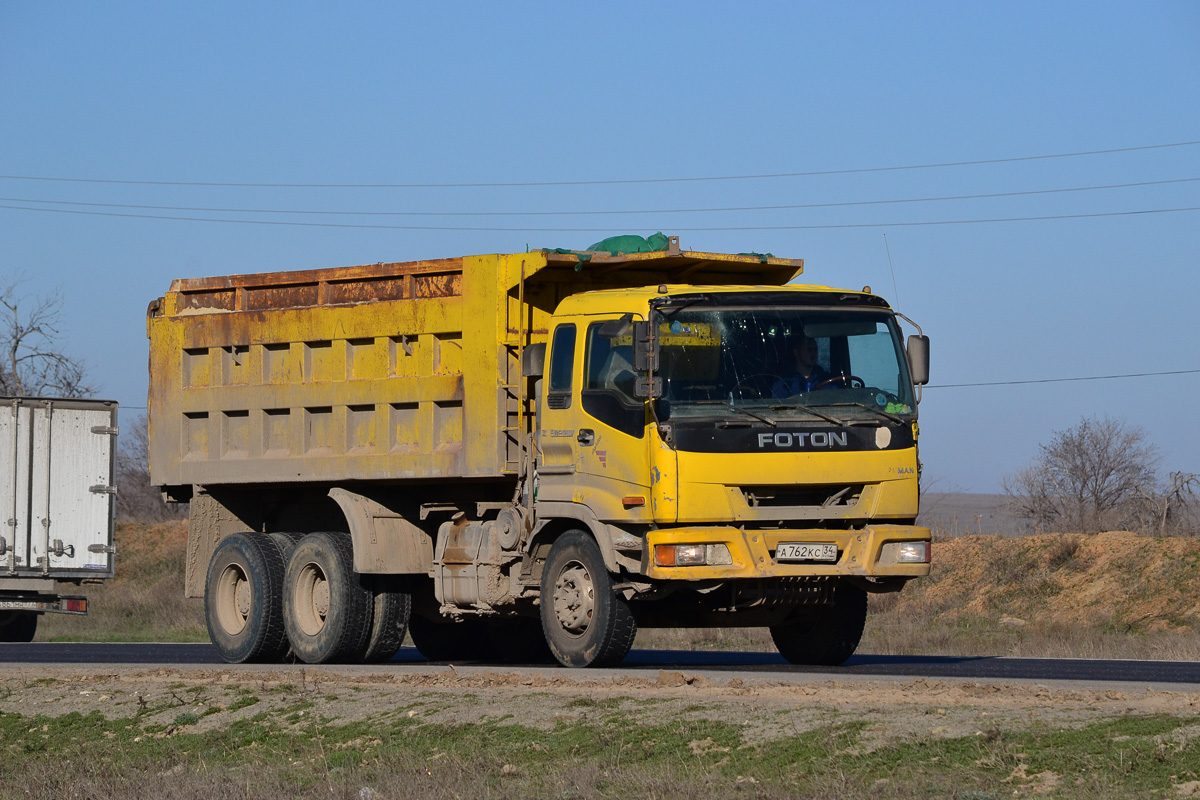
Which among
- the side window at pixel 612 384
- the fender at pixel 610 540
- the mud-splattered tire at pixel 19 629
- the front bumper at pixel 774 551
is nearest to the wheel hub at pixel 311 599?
the fender at pixel 610 540

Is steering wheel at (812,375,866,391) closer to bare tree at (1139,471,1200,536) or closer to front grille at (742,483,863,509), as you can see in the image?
front grille at (742,483,863,509)

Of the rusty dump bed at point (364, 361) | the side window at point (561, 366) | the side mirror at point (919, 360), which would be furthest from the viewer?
the rusty dump bed at point (364, 361)

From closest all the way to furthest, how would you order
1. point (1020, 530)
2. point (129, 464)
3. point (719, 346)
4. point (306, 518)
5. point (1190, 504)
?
point (719, 346) < point (306, 518) < point (1190, 504) < point (1020, 530) < point (129, 464)

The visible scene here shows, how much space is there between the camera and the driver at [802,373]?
41.8 ft

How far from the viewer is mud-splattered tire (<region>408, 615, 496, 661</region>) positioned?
700 inches

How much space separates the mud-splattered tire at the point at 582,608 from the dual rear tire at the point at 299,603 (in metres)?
2.65

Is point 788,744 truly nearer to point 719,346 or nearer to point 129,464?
point 719,346

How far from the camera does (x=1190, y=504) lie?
1457 inches

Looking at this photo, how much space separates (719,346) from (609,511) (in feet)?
4.96

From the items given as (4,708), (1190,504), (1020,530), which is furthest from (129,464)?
Result: (4,708)

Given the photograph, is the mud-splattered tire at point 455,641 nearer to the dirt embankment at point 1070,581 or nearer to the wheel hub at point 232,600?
the wheel hub at point 232,600

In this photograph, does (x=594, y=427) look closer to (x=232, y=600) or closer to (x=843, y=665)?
(x=843, y=665)

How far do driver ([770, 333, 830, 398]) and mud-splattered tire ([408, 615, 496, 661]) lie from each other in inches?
243

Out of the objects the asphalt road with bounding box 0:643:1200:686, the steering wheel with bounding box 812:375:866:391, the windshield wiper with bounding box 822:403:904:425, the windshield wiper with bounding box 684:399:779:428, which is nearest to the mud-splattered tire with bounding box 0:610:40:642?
the asphalt road with bounding box 0:643:1200:686
